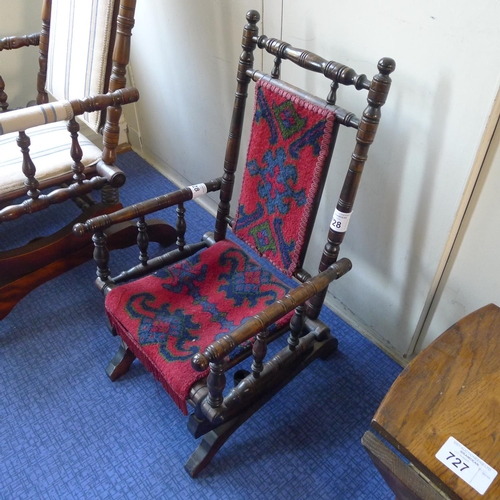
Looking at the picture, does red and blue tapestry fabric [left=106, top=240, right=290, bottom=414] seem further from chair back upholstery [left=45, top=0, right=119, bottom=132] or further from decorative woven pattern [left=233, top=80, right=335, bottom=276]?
chair back upholstery [left=45, top=0, right=119, bottom=132]

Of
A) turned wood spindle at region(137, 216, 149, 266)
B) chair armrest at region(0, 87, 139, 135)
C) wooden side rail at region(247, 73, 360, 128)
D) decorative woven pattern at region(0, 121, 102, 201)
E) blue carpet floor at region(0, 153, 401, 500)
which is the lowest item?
blue carpet floor at region(0, 153, 401, 500)

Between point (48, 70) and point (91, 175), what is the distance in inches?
21.4

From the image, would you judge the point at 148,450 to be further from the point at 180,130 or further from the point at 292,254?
the point at 180,130

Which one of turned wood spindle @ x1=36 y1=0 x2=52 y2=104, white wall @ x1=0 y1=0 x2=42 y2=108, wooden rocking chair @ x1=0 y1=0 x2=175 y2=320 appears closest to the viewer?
wooden rocking chair @ x1=0 y1=0 x2=175 y2=320

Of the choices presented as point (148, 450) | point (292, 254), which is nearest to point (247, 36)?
point (292, 254)

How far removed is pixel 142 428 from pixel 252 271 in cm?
60

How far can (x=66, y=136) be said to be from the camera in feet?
5.63

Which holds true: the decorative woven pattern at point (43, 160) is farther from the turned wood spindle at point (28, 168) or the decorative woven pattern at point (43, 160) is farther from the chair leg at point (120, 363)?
the chair leg at point (120, 363)

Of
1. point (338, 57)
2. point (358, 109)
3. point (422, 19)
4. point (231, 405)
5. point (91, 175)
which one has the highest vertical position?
point (422, 19)

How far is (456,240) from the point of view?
1213 millimetres

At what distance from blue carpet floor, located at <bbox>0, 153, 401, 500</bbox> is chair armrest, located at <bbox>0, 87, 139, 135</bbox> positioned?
2.46ft

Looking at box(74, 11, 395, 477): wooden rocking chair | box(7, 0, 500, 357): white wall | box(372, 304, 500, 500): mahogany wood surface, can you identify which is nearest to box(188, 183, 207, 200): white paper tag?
box(74, 11, 395, 477): wooden rocking chair

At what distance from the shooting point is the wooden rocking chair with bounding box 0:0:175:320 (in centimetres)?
139

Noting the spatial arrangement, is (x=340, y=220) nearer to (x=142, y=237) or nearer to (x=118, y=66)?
(x=142, y=237)
